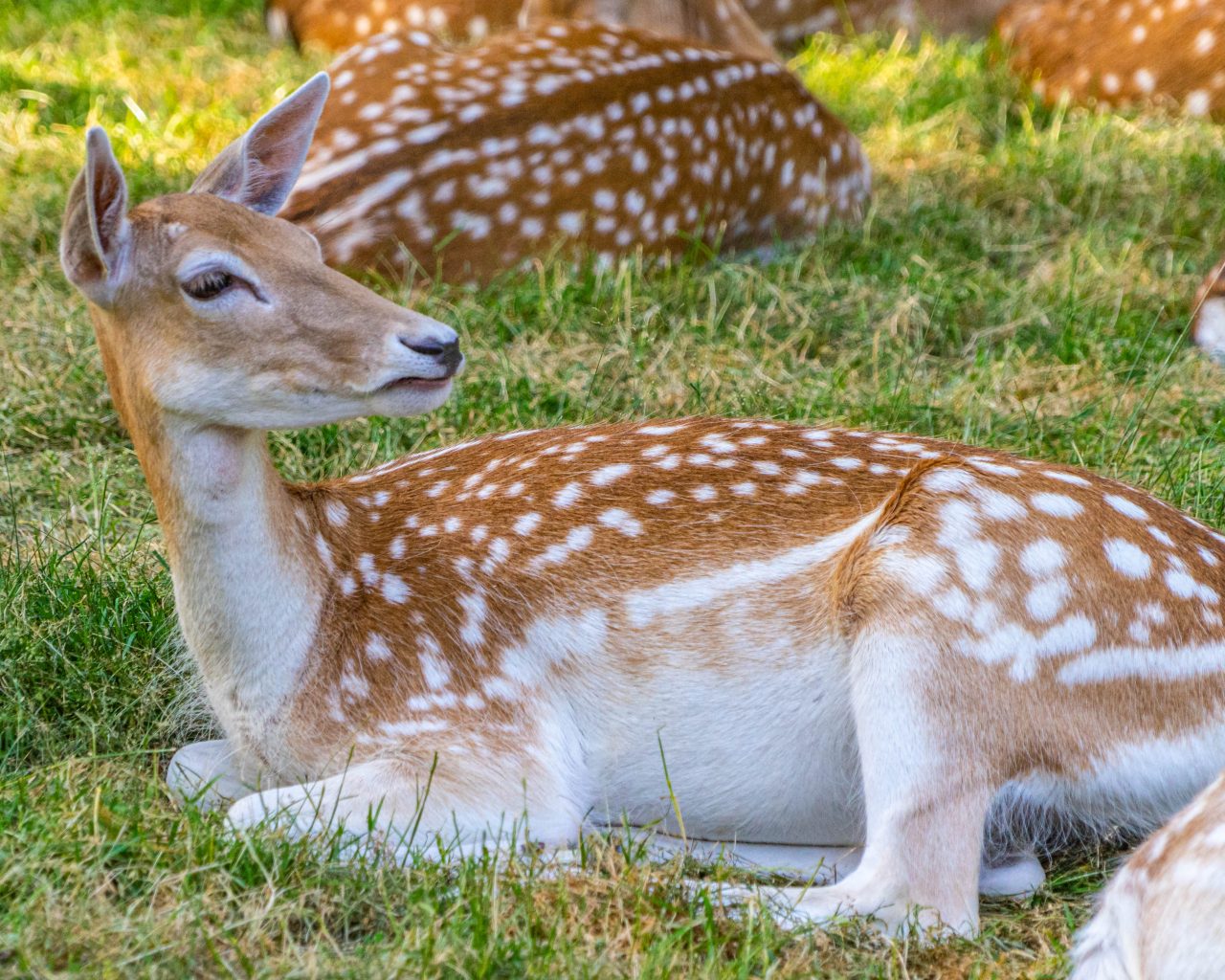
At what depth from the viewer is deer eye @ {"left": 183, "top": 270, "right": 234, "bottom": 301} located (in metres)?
2.92

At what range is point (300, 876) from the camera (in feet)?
9.02

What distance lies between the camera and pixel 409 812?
295 cm

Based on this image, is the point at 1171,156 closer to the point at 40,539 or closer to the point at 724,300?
the point at 724,300

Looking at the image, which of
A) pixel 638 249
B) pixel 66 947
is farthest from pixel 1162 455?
pixel 66 947

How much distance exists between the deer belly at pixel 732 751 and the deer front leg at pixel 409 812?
142mm

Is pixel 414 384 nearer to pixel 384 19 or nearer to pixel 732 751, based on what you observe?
pixel 732 751

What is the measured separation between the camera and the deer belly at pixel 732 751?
3088 mm

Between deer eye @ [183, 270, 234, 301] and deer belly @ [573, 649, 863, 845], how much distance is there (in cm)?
99

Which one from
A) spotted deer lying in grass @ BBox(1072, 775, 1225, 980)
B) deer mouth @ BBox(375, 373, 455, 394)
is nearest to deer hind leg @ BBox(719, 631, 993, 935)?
spotted deer lying in grass @ BBox(1072, 775, 1225, 980)

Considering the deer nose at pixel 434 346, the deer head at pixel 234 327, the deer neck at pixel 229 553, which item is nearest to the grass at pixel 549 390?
the deer neck at pixel 229 553

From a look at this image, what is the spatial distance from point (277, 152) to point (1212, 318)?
9.70ft

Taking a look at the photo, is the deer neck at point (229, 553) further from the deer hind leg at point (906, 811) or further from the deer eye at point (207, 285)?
the deer hind leg at point (906, 811)

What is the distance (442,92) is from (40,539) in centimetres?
232

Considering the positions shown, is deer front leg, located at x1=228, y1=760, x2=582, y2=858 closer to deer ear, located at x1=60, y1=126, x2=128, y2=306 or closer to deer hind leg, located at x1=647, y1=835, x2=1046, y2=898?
deer hind leg, located at x1=647, y1=835, x2=1046, y2=898
